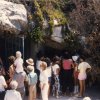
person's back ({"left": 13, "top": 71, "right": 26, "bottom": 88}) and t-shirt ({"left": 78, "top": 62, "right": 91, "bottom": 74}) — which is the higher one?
t-shirt ({"left": 78, "top": 62, "right": 91, "bottom": 74})

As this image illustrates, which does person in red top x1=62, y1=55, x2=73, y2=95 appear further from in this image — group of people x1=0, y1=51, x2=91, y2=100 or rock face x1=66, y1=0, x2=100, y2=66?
rock face x1=66, y1=0, x2=100, y2=66

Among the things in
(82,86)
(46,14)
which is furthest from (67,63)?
(46,14)

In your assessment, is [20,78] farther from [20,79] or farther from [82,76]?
[82,76]

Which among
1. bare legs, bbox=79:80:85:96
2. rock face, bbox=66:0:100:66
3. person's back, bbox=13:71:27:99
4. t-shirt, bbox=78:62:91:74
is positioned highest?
rock face, bbox=66:0:100:66

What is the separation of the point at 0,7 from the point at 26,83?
Answer: 3.00m

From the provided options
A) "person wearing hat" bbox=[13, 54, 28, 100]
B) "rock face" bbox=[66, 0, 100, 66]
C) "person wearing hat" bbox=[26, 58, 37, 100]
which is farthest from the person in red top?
"person wearing hat" bbox=[13, 54, 28, 100]

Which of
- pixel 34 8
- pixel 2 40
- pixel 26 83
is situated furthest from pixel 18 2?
pixel 26 83

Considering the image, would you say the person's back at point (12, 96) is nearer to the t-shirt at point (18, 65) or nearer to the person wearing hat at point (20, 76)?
the person wearing hat at point (20, 76)

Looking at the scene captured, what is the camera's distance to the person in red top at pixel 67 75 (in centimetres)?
1642

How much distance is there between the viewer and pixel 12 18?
54.8 ft

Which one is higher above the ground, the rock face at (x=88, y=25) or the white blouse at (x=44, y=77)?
the rock face at (x=88, y=25)

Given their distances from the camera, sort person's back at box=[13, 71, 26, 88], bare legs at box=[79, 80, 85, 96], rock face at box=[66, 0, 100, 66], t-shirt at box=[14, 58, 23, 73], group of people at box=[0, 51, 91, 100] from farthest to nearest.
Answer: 1. rock face at box=[66, 0, 100, 66]
2. bare legs at box=[79, 80, 85, 96]
3. t-shirt at box=[14, 58, 23, 73]
4. group of people at box=[0, 51, 91, 100]
5. person's back at box=[13, 71, 26, 88]

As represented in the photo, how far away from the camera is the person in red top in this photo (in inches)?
647

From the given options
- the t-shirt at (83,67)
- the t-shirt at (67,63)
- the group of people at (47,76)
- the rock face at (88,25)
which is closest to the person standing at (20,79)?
the group of people at (47,76)
